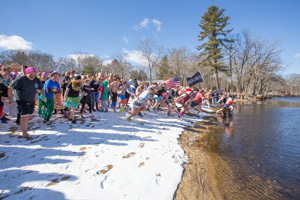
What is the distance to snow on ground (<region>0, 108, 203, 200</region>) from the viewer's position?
7.77 ft

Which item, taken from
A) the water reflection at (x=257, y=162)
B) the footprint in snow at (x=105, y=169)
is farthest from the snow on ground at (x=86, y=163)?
the water reflection at (x=257, y=162)

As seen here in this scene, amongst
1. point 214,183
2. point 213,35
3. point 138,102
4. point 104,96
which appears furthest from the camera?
point 213,35

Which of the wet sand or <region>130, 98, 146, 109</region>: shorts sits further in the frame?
<region>130, 98, 146, 109</region>: shorts

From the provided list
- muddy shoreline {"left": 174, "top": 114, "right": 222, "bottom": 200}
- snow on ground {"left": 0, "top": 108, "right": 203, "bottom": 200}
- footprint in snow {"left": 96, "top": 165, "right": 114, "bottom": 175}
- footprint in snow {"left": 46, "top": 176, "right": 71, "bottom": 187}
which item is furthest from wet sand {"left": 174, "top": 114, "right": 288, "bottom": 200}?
footprint in snow {"left": 46, "top": 176, "right": 71, "bottom": 187}

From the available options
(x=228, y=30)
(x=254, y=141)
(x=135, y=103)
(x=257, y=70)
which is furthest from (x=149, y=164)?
(x=257, y=70)

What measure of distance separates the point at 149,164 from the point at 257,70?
42.8m

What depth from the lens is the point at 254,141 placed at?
5.41 metres

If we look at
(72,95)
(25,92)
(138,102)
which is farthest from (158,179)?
(72,95)

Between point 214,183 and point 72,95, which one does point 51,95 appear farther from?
point 214,183

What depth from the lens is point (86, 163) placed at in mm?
3119

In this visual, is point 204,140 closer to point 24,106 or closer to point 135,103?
point 135,103

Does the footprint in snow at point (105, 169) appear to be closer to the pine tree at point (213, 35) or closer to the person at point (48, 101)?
the person at point (48, 101)

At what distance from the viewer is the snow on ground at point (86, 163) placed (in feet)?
7.77

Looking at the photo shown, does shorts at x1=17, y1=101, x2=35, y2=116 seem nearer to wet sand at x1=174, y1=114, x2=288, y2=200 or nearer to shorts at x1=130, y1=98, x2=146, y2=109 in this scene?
shorts at x1=130, y1=98, x2=146, y2=109
